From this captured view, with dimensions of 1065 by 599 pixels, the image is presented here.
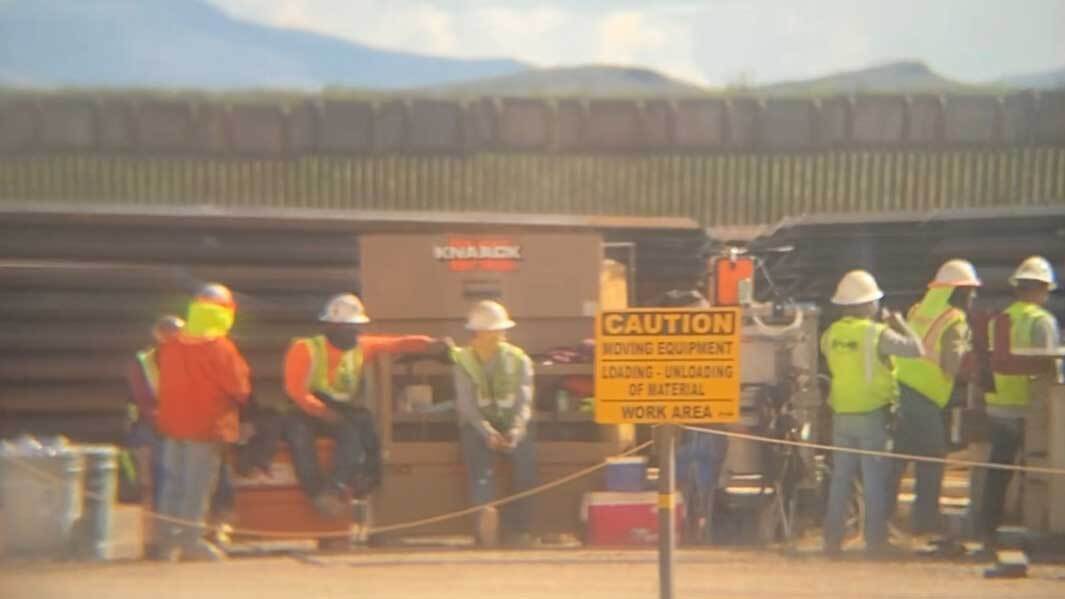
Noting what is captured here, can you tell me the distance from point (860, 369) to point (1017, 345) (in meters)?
0.96

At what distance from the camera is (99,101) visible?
403 inches

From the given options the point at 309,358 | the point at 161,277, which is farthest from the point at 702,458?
the point at 161,277

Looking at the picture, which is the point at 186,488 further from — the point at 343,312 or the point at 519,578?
the point at 519,578

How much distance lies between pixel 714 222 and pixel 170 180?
375cm

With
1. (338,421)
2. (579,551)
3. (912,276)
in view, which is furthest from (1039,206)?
(338,421)

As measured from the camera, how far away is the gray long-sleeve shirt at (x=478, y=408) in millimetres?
9812

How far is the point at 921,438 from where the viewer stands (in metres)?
9.78

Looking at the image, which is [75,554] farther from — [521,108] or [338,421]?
[521,108]

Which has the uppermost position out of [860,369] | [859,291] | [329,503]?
[859,291]

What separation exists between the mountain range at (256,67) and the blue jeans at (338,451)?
2116mm

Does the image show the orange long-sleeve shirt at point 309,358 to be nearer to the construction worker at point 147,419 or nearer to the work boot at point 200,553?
the construction worker at point 147,419

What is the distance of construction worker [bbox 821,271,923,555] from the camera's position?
9625mm

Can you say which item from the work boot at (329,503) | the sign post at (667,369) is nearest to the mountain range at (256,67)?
the work boot at (329,503)

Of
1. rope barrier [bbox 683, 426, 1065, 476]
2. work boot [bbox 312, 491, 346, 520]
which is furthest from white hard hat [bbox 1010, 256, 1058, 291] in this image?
work boot [bbox 312, 491, 346, 520]
